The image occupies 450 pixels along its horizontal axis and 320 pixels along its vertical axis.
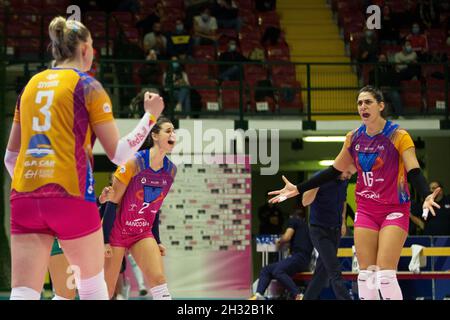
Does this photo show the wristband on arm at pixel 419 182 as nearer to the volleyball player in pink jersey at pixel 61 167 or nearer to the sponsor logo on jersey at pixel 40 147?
the volleyball player in pink jersey at pixel 61 167

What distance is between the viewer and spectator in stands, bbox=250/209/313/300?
13180mm

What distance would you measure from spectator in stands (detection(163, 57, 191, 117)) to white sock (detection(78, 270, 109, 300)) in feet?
38.7

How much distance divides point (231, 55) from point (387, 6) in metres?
4.78

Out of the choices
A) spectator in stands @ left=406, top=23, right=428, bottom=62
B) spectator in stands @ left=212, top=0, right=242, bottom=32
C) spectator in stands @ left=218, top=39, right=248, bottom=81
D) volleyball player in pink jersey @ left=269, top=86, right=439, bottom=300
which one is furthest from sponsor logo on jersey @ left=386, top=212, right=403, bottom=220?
spectator in stands @ left=212, top=0, right=242, bottom=32

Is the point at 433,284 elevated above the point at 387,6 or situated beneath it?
situated beneath

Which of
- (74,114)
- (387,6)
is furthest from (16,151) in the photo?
(387,6)

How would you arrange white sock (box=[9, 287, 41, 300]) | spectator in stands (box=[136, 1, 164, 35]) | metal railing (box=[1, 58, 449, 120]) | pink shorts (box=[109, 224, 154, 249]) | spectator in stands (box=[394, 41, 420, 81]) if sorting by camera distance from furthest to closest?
spectator in stands (box=[136, 1, 164, 35]), spectator in stands (box=[394, 41, 420, 81]), metal railing (box=[1, 58, 449, 120]), pink shorts (box=[109, 224, 154, 249]), white sock (box=[9, 287, 41, 300])

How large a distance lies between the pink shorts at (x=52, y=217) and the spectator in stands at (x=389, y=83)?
1337cm

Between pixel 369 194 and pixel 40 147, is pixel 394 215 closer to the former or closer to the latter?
pixel 369 194

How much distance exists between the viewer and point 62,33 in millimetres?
4633

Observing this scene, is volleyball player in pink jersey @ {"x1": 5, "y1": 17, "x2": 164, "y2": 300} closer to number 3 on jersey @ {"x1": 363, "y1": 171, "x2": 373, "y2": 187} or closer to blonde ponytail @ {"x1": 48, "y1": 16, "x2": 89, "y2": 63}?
blonde ponytail @ {"x1": 48, "y1": 16, "x2": 89, "y2": 63}


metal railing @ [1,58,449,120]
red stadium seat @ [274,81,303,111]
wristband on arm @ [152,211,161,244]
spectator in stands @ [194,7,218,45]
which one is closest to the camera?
wristband on arm @ [152,211,161,244]

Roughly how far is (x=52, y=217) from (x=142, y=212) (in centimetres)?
318

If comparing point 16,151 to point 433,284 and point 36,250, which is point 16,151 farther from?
point 433,284
